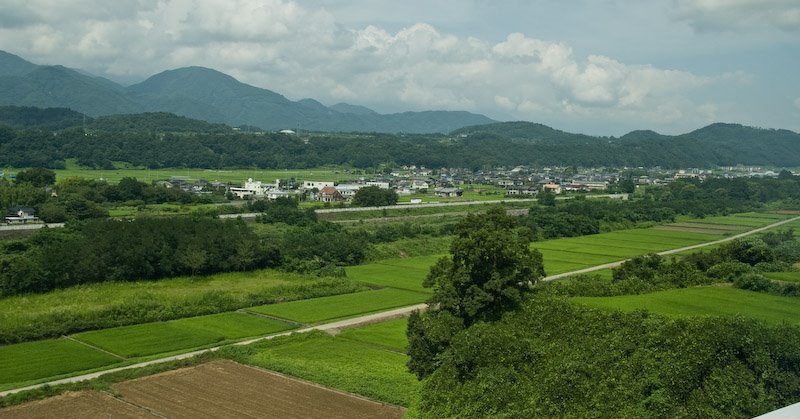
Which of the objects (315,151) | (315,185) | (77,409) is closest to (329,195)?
(315,185)

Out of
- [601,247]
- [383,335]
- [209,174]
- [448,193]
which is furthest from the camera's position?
[209,174]

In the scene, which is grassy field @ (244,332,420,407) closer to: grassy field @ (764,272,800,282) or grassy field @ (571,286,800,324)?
grassy field @ (571,286,800,324)

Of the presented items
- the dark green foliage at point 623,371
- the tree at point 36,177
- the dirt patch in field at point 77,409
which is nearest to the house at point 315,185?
the tree at point 36,177

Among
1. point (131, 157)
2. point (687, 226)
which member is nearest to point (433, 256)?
point (687, 226)

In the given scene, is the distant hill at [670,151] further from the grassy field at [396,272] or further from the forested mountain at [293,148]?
the grassy field at [396,272]

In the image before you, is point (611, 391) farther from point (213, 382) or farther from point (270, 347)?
point (270, 347)

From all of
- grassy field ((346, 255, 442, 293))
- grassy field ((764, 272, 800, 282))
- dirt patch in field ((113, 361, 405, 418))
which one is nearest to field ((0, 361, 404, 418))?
dirt patch in field ((113, 361, 405, 418))

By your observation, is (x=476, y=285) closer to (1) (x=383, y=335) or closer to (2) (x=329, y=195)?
(1) (x=383, y=335)
